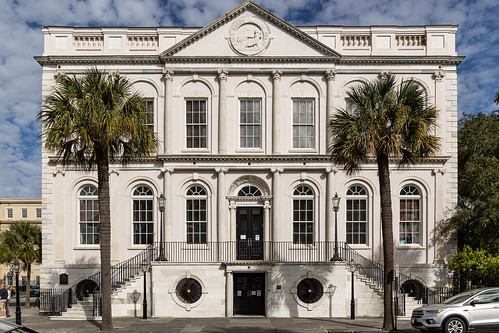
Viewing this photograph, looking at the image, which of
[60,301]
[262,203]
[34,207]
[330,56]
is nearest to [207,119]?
[262,203]

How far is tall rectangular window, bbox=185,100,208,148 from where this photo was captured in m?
22.1

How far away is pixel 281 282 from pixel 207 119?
348 inches

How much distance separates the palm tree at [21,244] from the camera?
26.0m

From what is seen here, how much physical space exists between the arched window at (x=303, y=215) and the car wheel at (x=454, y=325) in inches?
327

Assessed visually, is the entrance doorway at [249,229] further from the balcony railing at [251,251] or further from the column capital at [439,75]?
the column capital at [439,75]

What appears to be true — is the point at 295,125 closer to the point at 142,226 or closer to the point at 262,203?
the point at 262,203

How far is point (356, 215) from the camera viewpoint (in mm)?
22031

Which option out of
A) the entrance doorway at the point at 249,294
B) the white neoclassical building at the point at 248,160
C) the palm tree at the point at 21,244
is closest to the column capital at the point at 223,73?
the white neoclassical building at the point at 248,160

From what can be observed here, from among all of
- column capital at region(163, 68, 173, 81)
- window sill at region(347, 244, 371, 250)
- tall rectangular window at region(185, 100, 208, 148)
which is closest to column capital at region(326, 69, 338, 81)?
tall rectangular window at region(185, 100, 208, 148)

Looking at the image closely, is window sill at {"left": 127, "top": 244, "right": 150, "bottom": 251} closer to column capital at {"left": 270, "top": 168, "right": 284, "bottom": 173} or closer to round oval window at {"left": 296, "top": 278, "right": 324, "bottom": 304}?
column capital at {"left": 270, "top": 168, "right": 284, "bottom": 173}

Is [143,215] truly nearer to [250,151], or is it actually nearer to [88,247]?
[88,247]

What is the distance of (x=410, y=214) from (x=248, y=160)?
8773 mm

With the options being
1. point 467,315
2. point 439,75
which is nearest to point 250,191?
point 467,315

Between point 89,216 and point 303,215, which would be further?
point 89,216
